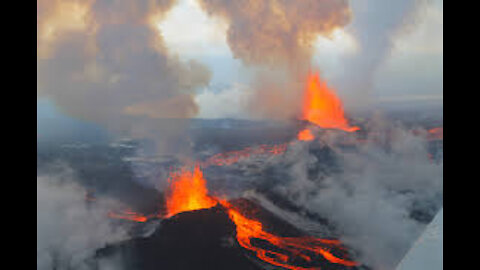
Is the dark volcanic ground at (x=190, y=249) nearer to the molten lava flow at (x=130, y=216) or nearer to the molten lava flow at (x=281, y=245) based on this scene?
the molten lava flow at (x=281, y=245)

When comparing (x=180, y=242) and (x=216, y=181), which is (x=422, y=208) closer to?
(x=216, y=181)

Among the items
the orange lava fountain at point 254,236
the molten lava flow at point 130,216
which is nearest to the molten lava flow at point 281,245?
the orange lava fountain at point 254,236

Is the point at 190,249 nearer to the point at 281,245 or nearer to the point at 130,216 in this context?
the point at 130,216

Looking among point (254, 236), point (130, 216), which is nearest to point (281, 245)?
point (254, 236)

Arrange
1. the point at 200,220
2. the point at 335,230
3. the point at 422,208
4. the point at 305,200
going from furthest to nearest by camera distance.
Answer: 1. the point at 422,208
2. the point at 305,200
3. the point at 335,230
4. the point at 200,220

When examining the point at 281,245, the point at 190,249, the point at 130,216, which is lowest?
the point at 281,245

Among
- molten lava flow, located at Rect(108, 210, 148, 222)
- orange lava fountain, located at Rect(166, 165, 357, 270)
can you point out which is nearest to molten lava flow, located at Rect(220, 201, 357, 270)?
orange lava fountain, located at Rect(166, 165, 357, 270)

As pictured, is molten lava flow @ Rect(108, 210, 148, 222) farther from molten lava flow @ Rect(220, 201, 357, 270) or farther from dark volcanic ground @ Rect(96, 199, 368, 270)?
molten lava flow @ Rect(220, 201, 357, 270)

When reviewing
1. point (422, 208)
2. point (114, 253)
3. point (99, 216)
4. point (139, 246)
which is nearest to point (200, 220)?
point (139, 246)
